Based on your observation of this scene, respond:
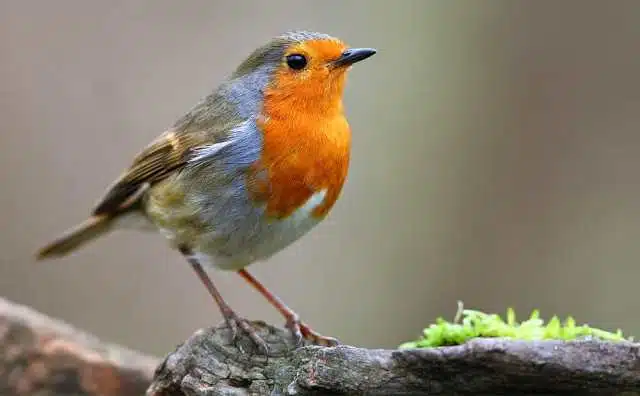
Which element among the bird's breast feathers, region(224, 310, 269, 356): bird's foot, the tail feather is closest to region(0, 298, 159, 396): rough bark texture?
the tail feather

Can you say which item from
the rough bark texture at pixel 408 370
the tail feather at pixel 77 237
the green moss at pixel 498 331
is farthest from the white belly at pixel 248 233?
the tail feather at pixel 77 237

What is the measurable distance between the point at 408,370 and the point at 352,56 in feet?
4.92

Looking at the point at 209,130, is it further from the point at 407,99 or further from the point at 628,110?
the point at 628,110

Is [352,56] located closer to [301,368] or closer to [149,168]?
[149,168]

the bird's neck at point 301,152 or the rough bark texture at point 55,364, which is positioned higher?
the bird's neck at point 301,152

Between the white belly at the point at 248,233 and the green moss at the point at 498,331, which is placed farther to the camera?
the white belly at the point at 248,233

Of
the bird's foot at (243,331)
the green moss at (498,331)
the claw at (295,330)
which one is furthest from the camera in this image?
the claw at (295,330)

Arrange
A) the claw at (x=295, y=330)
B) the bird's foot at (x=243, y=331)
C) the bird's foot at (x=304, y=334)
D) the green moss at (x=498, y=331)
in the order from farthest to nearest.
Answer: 1. the bird's foot at (x=304, y=334)
2. the claw at (x=295, y=330)
3. the bird's foot at (x=243, y=331)
4. the green moss at (x=498, y=331)

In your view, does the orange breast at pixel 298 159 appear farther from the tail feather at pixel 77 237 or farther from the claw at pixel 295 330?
the tail feather at pixel 77 237

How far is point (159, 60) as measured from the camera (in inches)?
260

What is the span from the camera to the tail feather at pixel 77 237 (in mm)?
4117

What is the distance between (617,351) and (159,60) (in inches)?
197

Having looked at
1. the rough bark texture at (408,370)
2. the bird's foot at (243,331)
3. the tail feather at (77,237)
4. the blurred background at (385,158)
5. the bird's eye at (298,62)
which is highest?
the blurred background at (385,158)

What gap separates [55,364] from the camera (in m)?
3.76
